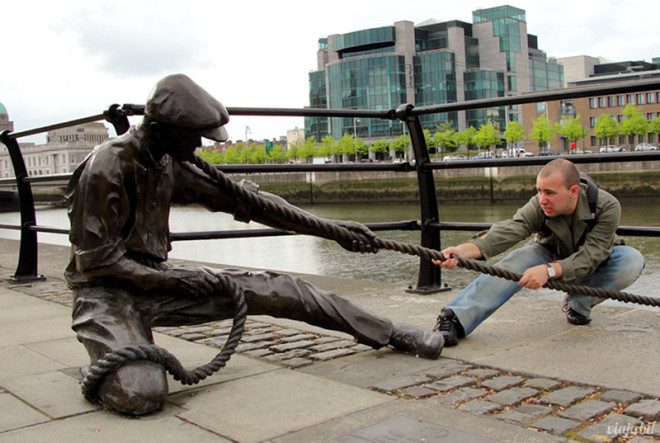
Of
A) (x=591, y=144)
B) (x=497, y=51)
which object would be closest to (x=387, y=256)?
(x=591, y=144)

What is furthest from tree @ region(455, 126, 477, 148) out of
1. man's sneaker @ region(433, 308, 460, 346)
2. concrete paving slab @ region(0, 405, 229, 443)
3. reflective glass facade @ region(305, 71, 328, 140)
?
concrete paving slab @ region(0, 405, 229, 443)

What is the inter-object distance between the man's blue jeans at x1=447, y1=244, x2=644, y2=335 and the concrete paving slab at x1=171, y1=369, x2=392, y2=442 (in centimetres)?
A: 103

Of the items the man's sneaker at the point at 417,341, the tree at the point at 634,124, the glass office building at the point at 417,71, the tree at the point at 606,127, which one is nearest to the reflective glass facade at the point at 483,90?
the glass office building at the point at 417,71

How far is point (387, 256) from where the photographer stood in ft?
34.1

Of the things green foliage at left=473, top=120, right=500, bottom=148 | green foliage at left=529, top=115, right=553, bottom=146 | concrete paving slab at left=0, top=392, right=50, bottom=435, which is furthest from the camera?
green foliage at left=473, top=120, right=500, bottom=148

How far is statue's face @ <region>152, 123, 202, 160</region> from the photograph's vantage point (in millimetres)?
3062

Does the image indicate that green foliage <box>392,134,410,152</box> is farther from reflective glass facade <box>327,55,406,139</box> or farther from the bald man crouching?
the bald man crouching

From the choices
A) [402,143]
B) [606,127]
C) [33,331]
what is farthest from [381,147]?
[33,331]

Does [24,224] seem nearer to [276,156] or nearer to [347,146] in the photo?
[347,146]

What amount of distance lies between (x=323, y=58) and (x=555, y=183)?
10876 centimetres

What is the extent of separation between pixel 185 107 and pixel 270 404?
3.94ft

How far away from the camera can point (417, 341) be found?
12.1 ft

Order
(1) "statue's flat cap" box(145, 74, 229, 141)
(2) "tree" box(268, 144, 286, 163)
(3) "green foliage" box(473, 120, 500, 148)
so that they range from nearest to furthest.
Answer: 1. (1) "statue's flat cap" box(145, 74, 229, 141)
2. (3) "green foliage" box(473, 120, 500, 148)
3. (2) "tree" box(268, 144, 286, 163)

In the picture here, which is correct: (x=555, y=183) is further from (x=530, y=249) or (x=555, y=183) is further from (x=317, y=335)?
(x=317, y=335)
